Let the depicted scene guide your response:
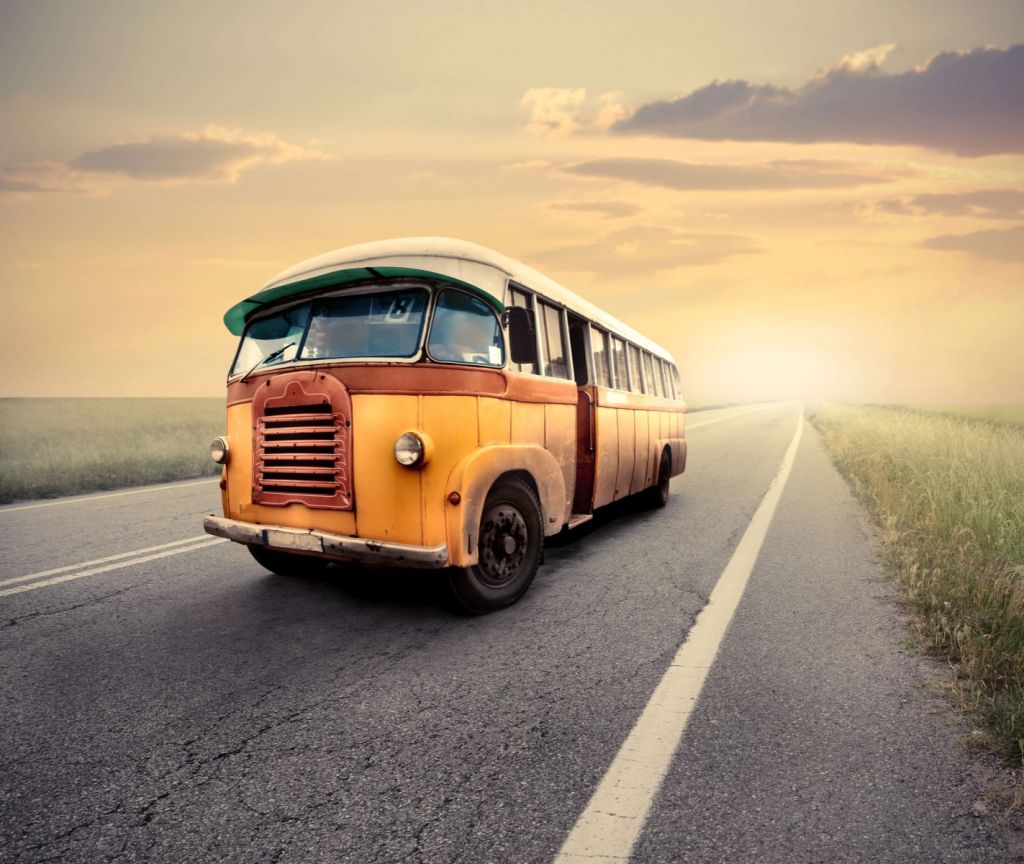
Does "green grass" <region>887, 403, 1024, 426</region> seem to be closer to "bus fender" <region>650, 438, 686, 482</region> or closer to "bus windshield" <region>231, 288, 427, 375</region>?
"bus fender" <region>650, 438, 686, 482</region>

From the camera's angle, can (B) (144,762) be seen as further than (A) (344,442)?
No

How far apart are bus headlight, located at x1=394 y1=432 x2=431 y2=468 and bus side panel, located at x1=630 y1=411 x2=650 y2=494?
4.32 meters

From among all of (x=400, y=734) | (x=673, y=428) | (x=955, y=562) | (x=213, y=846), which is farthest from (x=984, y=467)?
(x=213, y=846)

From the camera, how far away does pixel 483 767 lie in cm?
269

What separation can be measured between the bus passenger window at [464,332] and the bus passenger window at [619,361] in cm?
320

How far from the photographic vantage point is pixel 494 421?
15.1ft

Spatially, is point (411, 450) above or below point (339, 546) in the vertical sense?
above

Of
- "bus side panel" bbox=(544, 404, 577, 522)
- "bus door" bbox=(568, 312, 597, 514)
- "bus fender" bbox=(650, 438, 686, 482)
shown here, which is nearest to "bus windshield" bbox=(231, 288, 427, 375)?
"bus side panel" bbox=(544, 404, 577, 522)

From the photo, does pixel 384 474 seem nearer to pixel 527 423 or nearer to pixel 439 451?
pixel 439 451

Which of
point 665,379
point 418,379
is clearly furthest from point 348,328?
point 665,379

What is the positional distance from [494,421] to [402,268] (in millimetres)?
1157

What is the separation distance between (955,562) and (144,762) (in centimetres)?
548

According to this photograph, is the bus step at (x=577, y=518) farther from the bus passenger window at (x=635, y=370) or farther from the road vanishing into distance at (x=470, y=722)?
the bus passenger window at (x=635, y=370)

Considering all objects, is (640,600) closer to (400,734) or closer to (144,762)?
(400,734)
